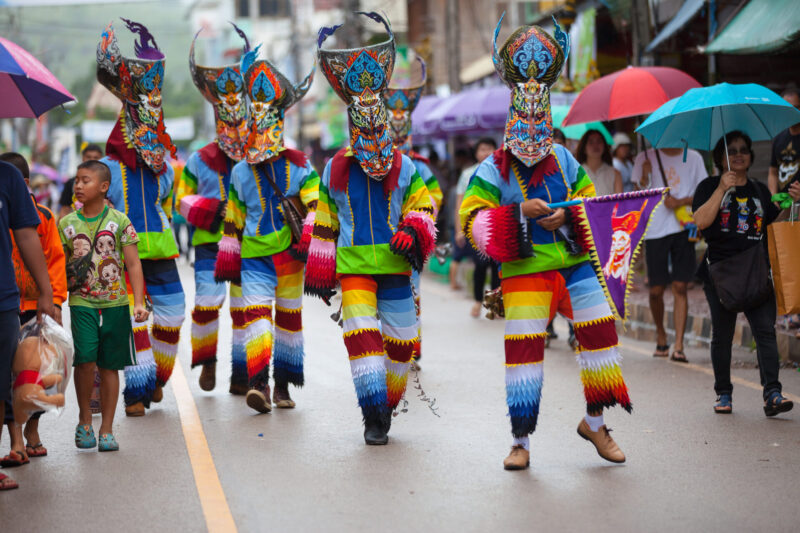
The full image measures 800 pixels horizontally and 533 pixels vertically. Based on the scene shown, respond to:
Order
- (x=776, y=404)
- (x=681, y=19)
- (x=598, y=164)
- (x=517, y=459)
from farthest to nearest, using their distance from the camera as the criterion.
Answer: (x=681, y=19) → (x=598, y=164) → (x=776, y=404) → (x=517, y=459)

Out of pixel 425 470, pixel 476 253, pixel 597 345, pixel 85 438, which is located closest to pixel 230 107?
pixel 85 438

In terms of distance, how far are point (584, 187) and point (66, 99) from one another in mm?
3078

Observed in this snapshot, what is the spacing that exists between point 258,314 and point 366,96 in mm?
1883

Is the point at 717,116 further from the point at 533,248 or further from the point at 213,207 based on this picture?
the point at 213,207

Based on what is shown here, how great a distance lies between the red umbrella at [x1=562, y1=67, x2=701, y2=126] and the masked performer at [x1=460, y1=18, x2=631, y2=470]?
4067 millimetres

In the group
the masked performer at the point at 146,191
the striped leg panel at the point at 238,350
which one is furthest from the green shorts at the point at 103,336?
the striped leg panel at the point at 238,350

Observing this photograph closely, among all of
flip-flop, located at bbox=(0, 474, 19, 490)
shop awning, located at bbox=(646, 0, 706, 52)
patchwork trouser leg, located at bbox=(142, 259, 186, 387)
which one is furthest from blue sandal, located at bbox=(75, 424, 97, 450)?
shop awning, located at bbox=(646, 0, 706, 52)

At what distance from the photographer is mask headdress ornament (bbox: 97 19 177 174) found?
8.48 m

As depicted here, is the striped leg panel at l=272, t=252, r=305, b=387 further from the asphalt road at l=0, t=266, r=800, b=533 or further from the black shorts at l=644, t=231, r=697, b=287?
the black shorts at l=644, t=231, r=697, b=287

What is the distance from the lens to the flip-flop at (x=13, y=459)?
262 inches

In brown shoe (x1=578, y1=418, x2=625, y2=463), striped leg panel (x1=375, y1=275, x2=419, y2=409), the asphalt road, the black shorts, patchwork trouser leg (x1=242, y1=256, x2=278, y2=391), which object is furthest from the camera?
the black shorts

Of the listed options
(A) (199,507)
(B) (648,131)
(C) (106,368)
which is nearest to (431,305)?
(B) (648,131)

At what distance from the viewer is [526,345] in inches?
251

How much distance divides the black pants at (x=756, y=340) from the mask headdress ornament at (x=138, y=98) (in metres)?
4.02
